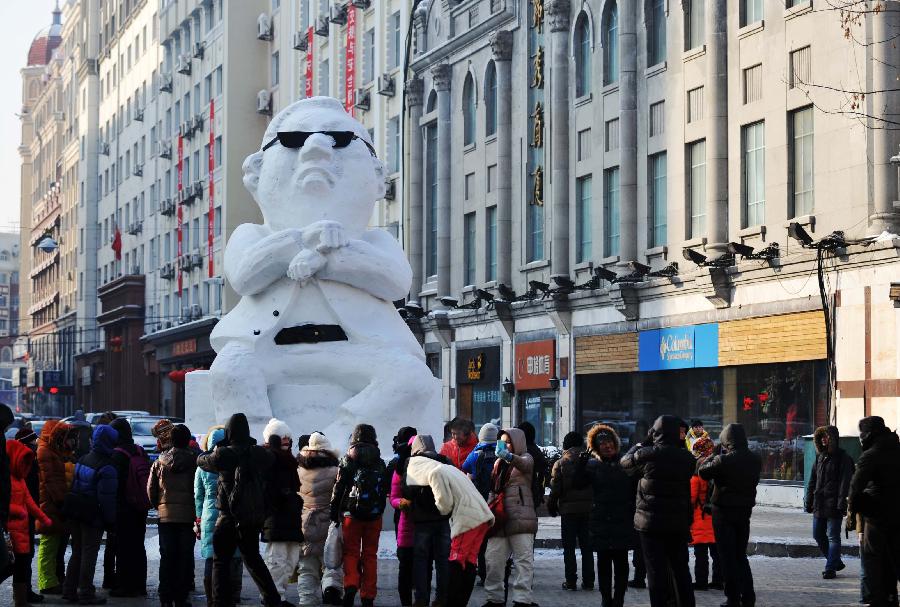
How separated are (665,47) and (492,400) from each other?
38.9 feet

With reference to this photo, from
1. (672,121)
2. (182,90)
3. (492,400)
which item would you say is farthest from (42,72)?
(672,121)

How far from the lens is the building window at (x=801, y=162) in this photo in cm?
2744

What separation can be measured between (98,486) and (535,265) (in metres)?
24.9

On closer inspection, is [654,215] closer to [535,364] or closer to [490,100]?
[535,364]

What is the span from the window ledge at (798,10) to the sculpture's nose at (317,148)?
1282 centimetres

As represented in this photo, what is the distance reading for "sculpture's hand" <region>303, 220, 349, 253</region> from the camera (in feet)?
54.2

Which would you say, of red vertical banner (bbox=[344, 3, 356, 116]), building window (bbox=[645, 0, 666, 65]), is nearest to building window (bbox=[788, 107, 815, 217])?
building window (bbox=[645, 0, 666, 65])

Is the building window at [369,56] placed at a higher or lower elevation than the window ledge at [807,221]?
higher

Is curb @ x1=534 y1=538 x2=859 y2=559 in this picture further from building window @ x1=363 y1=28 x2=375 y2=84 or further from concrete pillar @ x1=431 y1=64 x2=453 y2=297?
building window @ x1=363 y1=28 x2=375 y2=84

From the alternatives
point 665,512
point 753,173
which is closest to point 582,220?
point 753,173

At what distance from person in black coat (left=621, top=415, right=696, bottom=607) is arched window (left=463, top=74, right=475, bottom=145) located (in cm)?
Answer: 3070

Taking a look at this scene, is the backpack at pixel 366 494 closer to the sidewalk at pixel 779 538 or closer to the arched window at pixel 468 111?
the sidewalk at pixel 779 538

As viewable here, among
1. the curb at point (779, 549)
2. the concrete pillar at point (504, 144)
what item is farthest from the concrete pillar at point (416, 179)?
the curb at point (779, 549)

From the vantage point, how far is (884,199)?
994 inches
